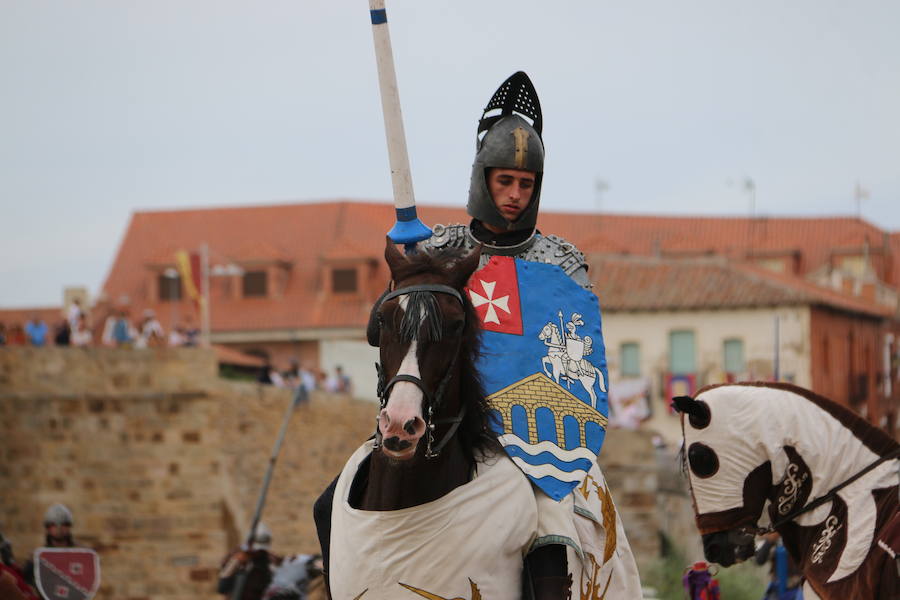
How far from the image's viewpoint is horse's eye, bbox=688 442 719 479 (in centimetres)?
911

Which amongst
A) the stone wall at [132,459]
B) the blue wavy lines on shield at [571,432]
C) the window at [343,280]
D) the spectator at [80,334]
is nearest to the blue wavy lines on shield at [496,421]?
the blue wavy lines on shield at [571,432]

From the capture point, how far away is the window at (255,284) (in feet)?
184

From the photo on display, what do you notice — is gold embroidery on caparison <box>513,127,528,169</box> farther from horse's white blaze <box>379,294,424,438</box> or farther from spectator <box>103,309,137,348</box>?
spectator <box>103,309,137,348</box>

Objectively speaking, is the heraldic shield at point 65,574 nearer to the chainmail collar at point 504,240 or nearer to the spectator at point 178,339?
the chainmail collar at point 504,240

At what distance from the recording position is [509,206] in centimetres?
673

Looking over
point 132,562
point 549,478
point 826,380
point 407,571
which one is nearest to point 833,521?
point 549,478

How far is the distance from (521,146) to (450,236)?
18.4 inches

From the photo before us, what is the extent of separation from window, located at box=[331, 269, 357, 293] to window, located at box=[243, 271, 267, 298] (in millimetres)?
2339

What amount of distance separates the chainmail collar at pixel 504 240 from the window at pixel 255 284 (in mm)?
49682

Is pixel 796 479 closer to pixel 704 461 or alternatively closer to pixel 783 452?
pixel 783 452

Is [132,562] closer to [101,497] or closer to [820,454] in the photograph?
[101,497]

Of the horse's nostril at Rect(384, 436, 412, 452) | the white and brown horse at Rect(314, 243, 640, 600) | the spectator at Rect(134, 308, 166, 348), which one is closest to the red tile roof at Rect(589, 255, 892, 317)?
the spectator at Rect(134, 308, 166, 348)

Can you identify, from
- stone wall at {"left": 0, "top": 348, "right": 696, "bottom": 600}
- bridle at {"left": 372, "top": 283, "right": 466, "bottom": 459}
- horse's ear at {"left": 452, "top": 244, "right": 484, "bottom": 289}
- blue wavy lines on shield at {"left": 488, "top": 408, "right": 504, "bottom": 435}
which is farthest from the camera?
stone wall at {"left": 0, "top": 348, "right": 696, "bottom": 600}

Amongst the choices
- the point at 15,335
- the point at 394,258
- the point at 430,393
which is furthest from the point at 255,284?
the point at 430,393
